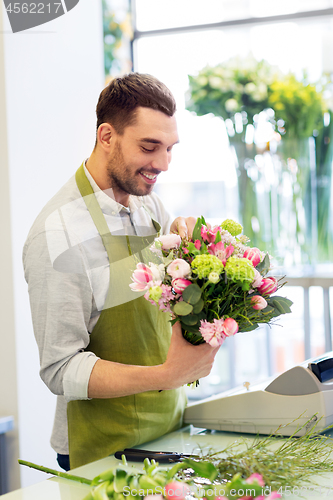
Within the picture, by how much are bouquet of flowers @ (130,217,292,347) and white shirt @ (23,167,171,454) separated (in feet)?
0.62

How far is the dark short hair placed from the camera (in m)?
1.28

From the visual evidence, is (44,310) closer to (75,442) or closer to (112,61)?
(75,442)

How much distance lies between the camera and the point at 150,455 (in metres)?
1.09

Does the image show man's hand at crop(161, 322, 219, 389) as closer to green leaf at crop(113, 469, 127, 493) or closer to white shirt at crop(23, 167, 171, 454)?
white shirt at crop(23, 167, 171, 454)

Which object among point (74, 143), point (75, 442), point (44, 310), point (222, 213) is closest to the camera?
point (44, 310)

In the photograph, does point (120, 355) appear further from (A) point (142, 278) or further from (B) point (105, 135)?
(B) point (105, 135)

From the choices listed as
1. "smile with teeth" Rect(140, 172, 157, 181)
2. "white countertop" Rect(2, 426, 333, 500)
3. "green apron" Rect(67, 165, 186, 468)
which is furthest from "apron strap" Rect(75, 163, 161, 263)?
"white countertop" Rect(2, 426, 333, 500)

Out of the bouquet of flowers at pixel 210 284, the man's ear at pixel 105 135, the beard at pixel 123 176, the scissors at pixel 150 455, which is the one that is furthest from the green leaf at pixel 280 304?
the man's ear at pixel 105 135

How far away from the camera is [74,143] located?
2156 millimetres

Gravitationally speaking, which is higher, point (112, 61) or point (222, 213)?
point (112, 61)

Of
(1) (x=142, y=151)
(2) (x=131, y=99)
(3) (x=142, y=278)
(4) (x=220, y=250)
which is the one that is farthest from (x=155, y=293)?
(2) (x=131, y=99)

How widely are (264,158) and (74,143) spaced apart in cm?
112

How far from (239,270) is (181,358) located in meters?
0.26

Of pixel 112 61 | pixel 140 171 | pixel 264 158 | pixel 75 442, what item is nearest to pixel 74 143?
pixel 140 171
